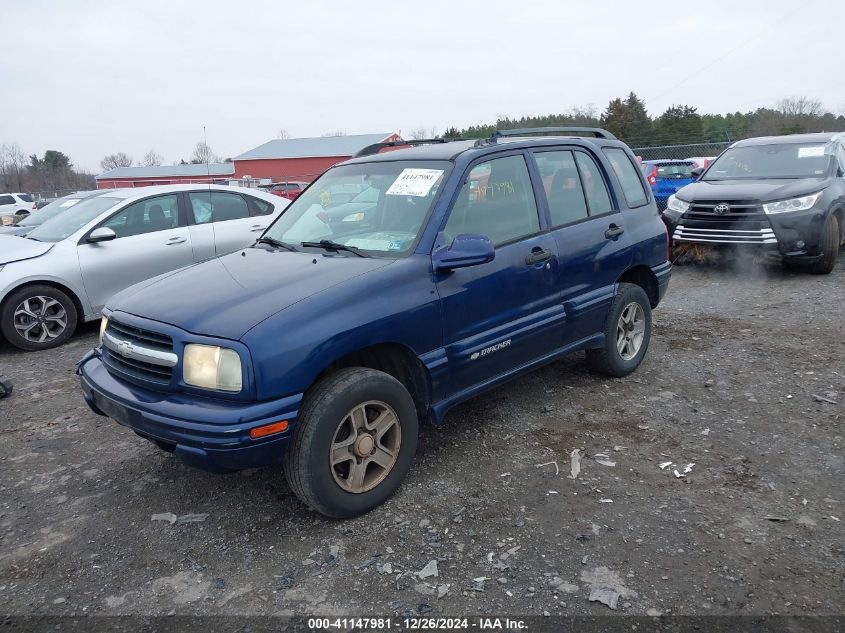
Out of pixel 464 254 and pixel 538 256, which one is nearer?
pixel 464 254

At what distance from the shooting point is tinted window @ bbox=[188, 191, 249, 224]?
24.8 feet

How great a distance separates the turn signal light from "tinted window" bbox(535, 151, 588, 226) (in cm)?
231

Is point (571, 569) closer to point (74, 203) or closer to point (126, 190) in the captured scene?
point (126, 190)

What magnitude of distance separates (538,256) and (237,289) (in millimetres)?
1844

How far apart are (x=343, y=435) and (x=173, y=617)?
1.06 metres

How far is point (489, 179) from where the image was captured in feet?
12.8

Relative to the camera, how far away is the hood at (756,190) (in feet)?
26.9

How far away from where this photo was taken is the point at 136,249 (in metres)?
6.95

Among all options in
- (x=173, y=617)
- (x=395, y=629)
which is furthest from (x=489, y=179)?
(x=173, y=617)

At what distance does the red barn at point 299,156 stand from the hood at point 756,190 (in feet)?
149

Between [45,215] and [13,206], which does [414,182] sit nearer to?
[45,215]

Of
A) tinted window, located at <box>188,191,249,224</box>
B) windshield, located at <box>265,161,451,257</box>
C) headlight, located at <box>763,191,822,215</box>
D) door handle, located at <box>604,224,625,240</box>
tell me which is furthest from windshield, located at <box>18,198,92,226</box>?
headlight, located at <box>763,191,822,215</box>

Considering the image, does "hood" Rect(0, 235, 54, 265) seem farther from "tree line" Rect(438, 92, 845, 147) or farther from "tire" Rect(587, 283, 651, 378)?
"tree line" Rect(438, 92, 845, 147)

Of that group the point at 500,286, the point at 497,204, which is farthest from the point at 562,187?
the point at 500,286
